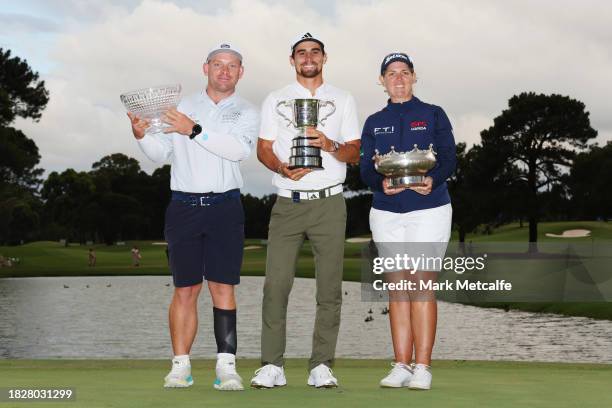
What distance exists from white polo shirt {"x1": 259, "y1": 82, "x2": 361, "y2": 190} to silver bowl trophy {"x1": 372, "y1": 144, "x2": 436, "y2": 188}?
0.43 metres

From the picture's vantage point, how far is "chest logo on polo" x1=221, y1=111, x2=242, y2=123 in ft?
29.2

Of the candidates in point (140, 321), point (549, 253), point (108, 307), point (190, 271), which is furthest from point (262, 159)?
point (549, 253)

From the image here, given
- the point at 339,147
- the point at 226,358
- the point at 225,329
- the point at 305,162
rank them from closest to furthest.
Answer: the point at 305,162
the point at 339,147
the point at 226,358
the point at 225,329

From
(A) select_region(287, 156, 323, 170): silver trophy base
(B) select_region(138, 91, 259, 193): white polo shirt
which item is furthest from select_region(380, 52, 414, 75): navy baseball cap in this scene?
(B) select_region(138, 91, 259, 193): white polo shirt

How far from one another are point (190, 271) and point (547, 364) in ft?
23.3

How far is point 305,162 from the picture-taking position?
8469 millimetres

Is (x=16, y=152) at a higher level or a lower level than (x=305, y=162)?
higher

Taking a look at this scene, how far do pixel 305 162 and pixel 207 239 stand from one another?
1.20 m

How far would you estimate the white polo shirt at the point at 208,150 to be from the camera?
881 centimetres

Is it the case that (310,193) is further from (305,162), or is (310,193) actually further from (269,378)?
(269,378)

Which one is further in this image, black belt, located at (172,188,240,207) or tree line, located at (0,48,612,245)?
tree line, located at (0,48,612,245)

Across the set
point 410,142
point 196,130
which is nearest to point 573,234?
point 410,142

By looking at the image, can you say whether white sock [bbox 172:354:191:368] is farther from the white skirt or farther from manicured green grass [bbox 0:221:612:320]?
manicured green grass [bbox 0:221:612:320]

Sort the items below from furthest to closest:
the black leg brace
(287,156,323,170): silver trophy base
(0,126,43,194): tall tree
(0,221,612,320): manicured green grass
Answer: (0,126,43,194): tall tree, (0,221,612,320): manicured green grass, the black leg brace, (287,156,323,170): silver trophy base
